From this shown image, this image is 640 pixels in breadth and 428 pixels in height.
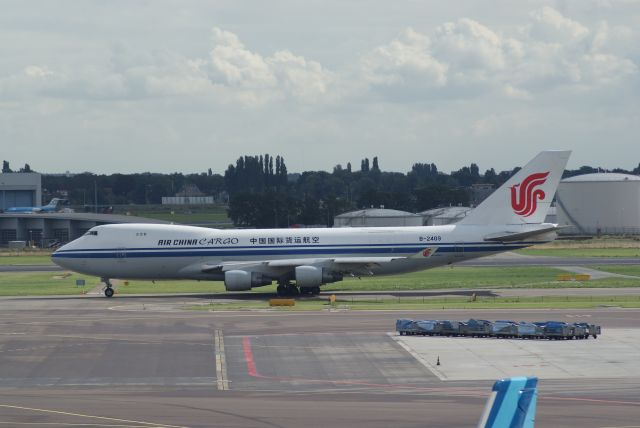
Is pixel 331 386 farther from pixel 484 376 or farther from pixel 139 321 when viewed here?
pixel 139 321

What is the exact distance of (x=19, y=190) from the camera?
610 ft

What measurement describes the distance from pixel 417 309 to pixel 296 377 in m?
20.9

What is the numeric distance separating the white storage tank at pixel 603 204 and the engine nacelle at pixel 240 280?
9566 centimetres

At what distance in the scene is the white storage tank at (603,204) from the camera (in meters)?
149

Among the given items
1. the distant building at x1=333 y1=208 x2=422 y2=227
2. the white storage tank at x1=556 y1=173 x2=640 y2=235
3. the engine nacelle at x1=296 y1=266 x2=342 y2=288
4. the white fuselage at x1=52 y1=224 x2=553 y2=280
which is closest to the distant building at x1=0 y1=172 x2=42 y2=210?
the distant building at x1=333 y1=208 x2=422 y2=227

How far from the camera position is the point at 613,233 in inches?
5876

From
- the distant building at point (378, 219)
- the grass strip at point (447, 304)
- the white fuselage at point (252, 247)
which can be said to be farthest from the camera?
the distant building at point (378, 219)

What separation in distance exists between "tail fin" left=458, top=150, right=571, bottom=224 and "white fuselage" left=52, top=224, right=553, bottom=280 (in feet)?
2.50

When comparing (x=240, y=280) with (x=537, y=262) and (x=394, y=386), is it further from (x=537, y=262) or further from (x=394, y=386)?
(x=537, y=262)

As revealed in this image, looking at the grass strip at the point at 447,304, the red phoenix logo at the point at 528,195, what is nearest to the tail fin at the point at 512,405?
the grass strip at the point at 447,304

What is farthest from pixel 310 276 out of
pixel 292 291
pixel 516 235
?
pixel 516 235

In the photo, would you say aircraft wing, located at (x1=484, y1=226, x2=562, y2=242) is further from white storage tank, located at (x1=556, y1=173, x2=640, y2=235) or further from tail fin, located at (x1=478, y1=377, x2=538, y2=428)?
white storage tank, located at (x1=556, y1=173, x2=640, y2=235)

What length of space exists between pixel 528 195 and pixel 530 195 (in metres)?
0.12

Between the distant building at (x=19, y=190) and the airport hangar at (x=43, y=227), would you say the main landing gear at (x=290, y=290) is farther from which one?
the distant building at (x=19, y=190)
